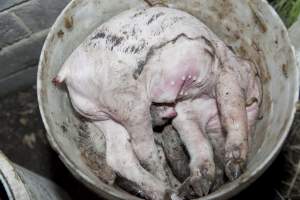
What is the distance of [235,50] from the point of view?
1.19 metres

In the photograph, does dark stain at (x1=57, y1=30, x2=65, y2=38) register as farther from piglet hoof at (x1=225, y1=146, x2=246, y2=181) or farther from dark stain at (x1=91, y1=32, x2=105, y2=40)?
piglet hoof at (x1=225, y1=146, x2=246, y2=181)

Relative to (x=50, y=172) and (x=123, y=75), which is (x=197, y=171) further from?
(x=50, y=172)

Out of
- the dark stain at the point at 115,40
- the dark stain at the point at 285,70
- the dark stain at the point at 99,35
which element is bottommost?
the dark stain at the point at 99,35

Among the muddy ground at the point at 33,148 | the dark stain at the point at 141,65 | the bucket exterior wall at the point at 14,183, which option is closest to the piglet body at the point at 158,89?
the dark stain at the point at 141,65

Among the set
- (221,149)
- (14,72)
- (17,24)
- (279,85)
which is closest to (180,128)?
(221,149)

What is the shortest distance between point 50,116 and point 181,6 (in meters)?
0.36

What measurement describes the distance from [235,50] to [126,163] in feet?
1.10

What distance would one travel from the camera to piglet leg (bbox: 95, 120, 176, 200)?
106 centimetres

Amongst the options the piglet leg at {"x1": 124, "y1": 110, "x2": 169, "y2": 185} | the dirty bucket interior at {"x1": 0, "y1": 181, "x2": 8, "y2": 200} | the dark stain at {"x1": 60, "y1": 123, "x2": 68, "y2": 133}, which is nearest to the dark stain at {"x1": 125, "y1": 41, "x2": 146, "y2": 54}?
the piglet leg at {"x1": 124, "y1": 110, "x2": 169, "y2": 185}

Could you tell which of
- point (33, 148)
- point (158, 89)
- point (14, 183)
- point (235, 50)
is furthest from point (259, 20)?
point (33, 148)

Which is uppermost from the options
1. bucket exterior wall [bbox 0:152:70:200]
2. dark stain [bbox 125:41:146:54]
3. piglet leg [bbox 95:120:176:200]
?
dark stain [bbox 125:41:146:54]

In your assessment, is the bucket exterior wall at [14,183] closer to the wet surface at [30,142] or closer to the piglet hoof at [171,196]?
the piglet hoof at [171,196]

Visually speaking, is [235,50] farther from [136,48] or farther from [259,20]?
[136,48]

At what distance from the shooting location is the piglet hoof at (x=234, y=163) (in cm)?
101
